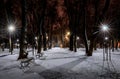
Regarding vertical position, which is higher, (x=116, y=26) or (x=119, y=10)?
(x=119, y=10)

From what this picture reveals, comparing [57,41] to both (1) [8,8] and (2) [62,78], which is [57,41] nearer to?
(1) [8,8]

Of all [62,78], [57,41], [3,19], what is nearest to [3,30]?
[3,19]

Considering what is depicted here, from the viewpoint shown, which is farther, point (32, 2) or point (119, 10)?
point (119, 10)

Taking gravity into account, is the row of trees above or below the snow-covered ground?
above

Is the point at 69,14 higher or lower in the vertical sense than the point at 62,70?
higher

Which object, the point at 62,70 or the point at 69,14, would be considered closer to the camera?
the point at 62,70

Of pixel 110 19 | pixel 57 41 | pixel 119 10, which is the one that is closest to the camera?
pixel 119 10

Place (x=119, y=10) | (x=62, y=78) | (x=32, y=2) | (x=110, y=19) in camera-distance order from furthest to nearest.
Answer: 1. (x=110, y=19)
2. (x=119, y=10)
3. (x=32, y=2)
4. (x=62, y=78)

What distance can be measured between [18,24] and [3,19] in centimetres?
468

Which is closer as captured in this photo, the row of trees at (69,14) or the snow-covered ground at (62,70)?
the snow-covered ground at (62,70)

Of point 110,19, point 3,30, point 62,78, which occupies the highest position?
point 110,19

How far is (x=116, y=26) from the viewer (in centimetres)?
4588

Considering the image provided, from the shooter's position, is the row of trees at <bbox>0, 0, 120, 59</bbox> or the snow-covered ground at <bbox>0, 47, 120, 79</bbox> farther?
the row of trees at <bbox>0, 0, 120, 59</bbox>

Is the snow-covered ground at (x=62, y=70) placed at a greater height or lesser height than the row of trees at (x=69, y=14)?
lesser
